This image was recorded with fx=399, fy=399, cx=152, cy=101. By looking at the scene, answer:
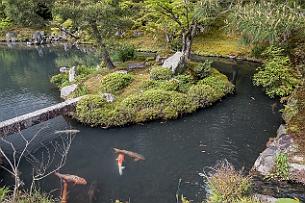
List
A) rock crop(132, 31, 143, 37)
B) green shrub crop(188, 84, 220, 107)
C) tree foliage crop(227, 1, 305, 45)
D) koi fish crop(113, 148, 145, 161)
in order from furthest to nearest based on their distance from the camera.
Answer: rock crop(132, 31, 143, 37) < green shrub crop(188, 84, 220, 107) < koi fish crop(113, 148, 145, 161) < tree foliage crop(227, 1, 305, 45)

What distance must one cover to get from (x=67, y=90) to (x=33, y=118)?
5703 millimetres

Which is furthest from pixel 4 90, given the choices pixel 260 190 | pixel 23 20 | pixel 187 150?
pixel 260 190

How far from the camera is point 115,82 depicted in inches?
826

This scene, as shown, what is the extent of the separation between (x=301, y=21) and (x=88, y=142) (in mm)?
9829

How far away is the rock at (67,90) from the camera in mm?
23156

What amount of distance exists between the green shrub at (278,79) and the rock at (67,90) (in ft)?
34.9

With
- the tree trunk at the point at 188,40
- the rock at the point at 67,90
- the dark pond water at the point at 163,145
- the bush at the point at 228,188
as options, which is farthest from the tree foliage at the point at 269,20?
the rock at the point at 67,90

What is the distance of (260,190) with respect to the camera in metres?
12.6

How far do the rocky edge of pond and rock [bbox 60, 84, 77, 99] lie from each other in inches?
478

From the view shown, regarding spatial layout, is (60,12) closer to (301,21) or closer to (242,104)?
(242,104)

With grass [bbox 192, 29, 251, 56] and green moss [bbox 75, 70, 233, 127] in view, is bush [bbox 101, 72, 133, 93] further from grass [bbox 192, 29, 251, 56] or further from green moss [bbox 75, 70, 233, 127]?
Result: grass [bbox 192, 29, 251, 56]

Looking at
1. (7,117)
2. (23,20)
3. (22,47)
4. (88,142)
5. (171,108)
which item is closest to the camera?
(88,142)

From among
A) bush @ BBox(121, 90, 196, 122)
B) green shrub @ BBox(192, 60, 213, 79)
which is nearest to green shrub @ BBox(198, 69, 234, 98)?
green shrub @ BBox(192, 60, 213, 79)

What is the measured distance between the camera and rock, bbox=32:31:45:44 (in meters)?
46.5
